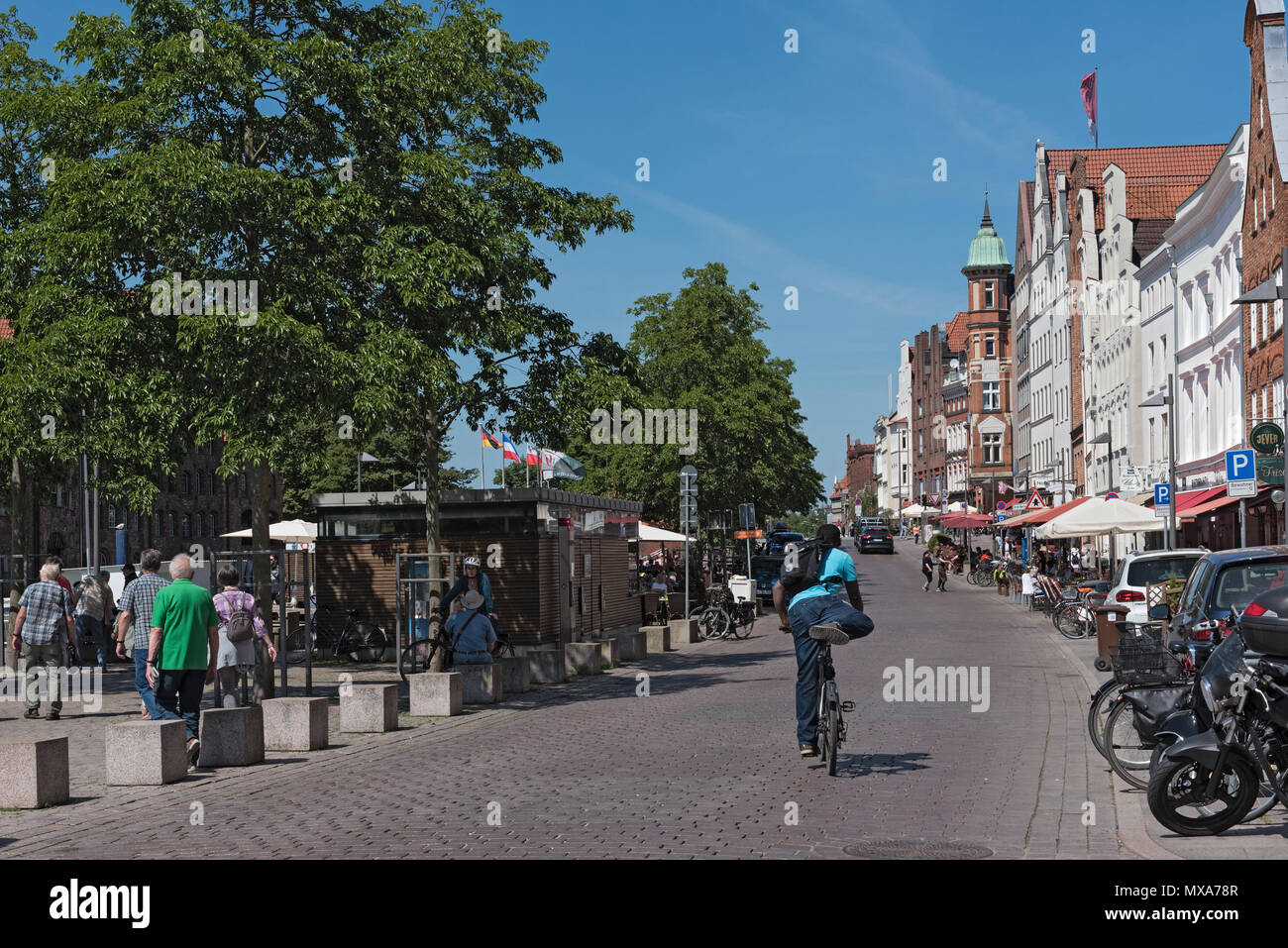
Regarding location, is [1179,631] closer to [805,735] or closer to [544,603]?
[805,735]

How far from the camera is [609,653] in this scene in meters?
24.7

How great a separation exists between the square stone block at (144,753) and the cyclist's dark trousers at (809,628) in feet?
16.2

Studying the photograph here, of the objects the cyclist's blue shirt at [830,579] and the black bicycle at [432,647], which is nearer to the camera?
the cyclist's blue shirt at [830,579]

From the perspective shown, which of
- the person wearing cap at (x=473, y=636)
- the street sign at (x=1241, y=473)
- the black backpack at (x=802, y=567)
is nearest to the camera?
the black backpack at (x=802, y=567)

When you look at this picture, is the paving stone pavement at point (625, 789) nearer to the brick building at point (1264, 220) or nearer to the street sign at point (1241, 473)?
the street sign at point (1241, 473)

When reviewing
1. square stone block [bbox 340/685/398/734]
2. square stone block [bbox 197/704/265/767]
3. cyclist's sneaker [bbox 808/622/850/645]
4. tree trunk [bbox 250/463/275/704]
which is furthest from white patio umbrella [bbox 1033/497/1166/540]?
square stone block [bbox 197/704/265/767]

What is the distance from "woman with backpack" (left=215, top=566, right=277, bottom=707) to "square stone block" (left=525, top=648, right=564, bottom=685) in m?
6.97

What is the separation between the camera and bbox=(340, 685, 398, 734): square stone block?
51.4 ft

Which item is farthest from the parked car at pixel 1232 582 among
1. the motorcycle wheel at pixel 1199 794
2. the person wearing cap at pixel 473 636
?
the person wearing cap at pixel 473 636

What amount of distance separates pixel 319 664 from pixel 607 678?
6.61 metres

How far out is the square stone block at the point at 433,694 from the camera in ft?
56.5

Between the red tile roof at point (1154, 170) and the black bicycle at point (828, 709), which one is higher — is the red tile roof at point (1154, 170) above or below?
above

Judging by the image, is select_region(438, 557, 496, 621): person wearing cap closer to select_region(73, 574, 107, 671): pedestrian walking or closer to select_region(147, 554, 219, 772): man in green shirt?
select_region(147, 554, 219, 772): man in green shirt

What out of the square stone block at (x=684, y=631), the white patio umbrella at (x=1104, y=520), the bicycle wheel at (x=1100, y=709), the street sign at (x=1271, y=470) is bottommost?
the square stone block at (x=684, y=631)
